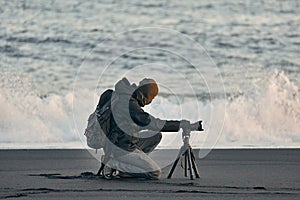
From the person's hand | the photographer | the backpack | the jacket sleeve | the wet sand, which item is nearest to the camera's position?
the wet sand

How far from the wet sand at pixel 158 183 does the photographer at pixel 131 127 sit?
28 centimetres

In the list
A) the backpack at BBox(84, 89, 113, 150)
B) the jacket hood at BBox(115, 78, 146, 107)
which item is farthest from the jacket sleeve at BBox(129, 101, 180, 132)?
the backpack at BBox(84, 89, 113, 150)

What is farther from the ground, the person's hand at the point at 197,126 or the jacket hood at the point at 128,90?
the jacket hood at the point at 128,90

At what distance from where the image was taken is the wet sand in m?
18.3

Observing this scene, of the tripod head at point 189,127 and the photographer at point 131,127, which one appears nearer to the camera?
the tripod head at point 189,127

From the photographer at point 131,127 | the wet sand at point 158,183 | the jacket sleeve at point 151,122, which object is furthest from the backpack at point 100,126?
the wet sand at point 158,183

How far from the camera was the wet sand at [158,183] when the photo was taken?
1831 cm

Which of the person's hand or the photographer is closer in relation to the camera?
the person's hand

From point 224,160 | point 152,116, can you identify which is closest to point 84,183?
point 152,116

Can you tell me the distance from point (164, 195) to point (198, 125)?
120 inches

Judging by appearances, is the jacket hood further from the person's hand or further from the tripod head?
the person's hand

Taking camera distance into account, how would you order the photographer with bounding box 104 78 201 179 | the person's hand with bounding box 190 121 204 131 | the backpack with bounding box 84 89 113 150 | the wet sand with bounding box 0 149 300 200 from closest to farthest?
the wet sand with bounding box 0 149 300 200
the person's hand with bounding box 190 121 204 131
the photographer with bounding box 104 78 201 179
the backpack with bounding box 84 89 113 150

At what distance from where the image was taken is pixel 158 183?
20.9 meters

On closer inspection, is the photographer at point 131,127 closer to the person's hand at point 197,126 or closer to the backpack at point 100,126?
the backpack at point 100,126
